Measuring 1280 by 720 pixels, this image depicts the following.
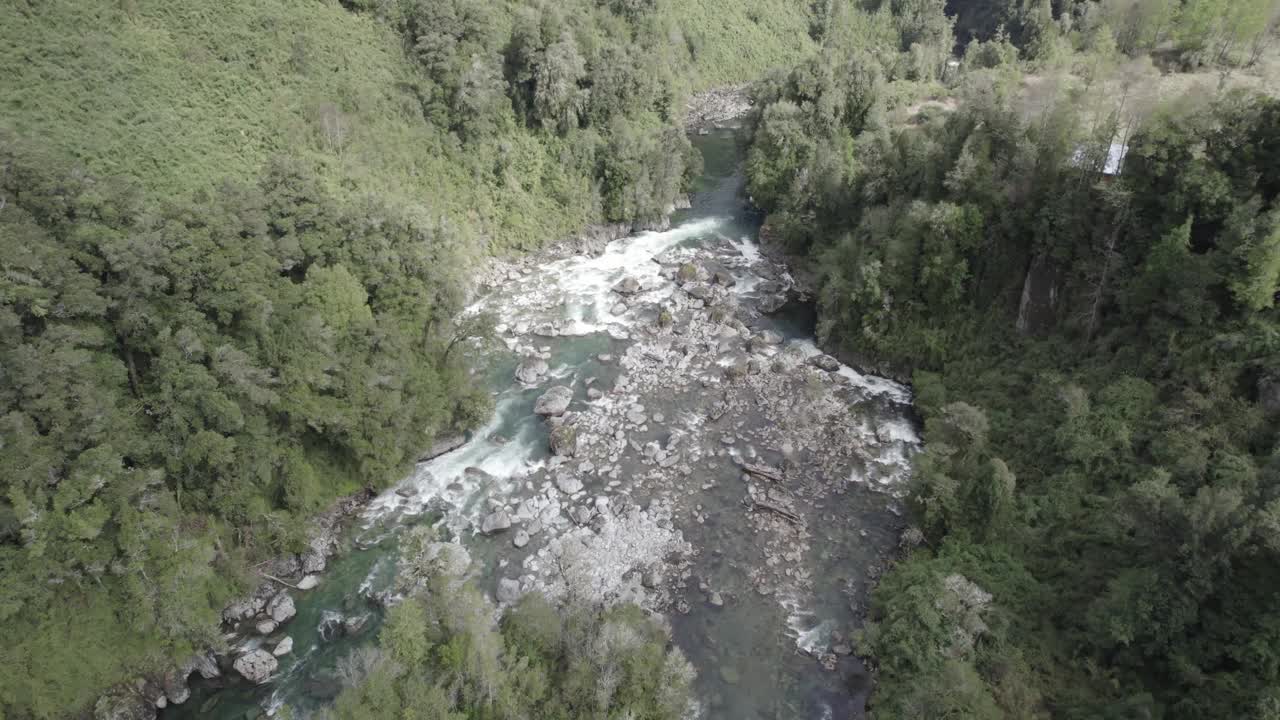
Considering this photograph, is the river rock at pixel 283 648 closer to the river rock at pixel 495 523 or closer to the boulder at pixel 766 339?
the river rock at pixel 495 523

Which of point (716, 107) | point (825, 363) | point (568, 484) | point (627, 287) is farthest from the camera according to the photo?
point (716, 107)

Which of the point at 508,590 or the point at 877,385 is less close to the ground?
the point at 877,385

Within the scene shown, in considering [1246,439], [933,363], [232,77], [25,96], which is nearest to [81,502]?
[25,96]

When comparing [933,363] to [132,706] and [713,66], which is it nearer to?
[132,706]

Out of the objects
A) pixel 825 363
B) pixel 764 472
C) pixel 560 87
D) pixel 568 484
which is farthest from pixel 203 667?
pixel 560 87

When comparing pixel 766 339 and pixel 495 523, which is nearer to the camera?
pixel 495 523

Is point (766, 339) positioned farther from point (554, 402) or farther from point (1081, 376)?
point (1081, 376)
